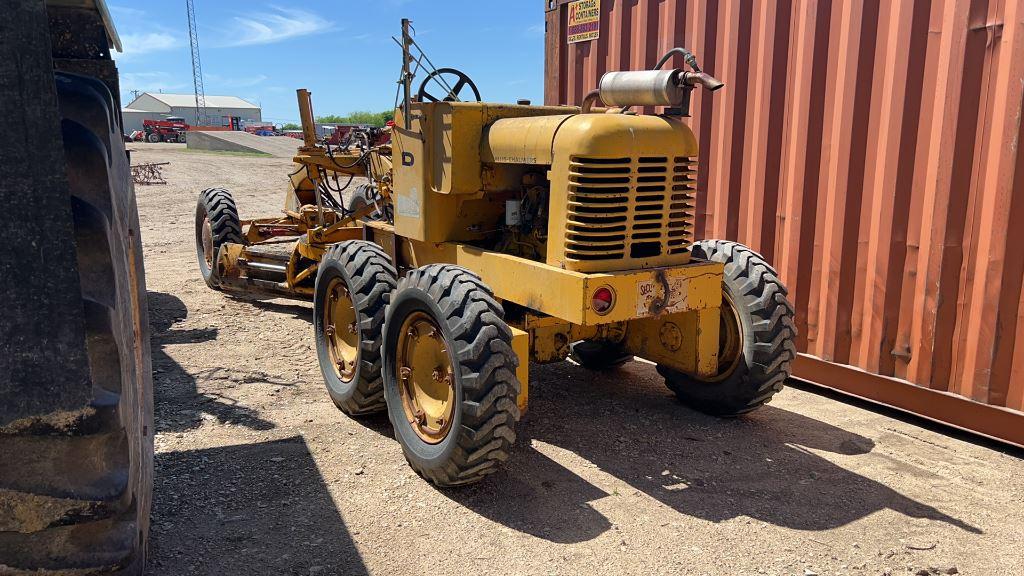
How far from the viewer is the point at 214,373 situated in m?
6.06

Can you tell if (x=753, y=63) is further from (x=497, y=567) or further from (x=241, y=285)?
(x=241, y=285)

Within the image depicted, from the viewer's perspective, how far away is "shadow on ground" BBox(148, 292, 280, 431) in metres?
5.06

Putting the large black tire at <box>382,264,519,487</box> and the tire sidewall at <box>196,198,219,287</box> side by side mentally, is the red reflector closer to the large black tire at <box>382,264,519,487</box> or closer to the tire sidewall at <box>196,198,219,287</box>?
the large black tire at <box>382,264,519,487</box>

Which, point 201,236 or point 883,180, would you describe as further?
point 201,236

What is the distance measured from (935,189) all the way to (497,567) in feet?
12.4

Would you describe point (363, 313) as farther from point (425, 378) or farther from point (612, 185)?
point (612, 185)

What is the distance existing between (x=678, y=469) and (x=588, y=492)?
620 millimetres

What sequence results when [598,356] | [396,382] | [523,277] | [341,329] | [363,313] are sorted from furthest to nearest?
[598,356]
[341,329]
[363,313]
[396,382]
[523,277]

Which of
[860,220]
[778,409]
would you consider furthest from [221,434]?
[860,220]

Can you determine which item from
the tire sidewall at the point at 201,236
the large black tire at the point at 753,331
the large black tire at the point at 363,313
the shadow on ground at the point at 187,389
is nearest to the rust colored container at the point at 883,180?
the large black tire at the point at 753,331

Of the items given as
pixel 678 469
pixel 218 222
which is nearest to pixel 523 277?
pixel 678 469

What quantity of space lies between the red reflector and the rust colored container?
98.1 inches

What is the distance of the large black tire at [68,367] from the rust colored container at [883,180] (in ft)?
15.9

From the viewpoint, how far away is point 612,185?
13.3 ft
